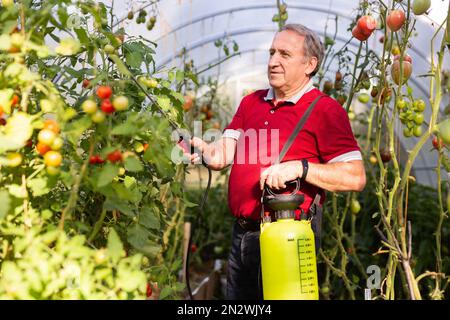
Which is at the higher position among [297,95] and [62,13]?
[297,95]

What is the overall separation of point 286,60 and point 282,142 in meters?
0.25

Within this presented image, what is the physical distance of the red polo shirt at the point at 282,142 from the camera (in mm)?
1788

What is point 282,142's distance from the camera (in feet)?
6.07

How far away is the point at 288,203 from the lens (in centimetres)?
154

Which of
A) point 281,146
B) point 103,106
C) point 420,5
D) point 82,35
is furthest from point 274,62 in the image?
point 103,106

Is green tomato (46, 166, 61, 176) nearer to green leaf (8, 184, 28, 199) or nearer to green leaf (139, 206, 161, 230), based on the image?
green leaf (8, 184, 28, 199)

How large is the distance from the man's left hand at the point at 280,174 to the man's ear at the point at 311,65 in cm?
40

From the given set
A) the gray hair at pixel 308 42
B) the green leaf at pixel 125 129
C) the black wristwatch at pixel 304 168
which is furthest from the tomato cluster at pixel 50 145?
the gray hair at pixel 308 42

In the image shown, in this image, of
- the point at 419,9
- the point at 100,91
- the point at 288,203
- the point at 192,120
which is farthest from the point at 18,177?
the point at 192,120

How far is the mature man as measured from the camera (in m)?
1.74

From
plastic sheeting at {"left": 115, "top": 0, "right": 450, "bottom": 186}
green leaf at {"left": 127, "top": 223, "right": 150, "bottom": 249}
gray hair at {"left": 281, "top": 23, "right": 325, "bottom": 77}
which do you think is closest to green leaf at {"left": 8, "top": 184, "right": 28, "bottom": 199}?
green leaf at {"left": 127, "top": 223, "right": 150, "bottom": 249}

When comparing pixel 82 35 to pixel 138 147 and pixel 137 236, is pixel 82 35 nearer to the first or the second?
pixel 138 147

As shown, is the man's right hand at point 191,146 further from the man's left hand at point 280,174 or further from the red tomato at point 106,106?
the red tomato at point 106,106
